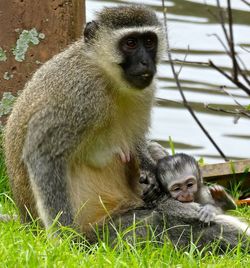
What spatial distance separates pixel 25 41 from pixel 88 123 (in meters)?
2.12

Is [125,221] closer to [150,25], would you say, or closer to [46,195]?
[46,195]

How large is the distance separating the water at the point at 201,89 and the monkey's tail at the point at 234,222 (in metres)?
4.23

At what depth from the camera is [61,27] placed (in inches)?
371

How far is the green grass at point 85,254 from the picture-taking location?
657cm

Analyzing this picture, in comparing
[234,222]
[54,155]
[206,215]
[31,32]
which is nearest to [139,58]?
[54,155]

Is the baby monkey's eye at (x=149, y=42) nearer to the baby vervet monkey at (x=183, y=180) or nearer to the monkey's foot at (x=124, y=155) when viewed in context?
the monkey's foot at (x=124, y=155)

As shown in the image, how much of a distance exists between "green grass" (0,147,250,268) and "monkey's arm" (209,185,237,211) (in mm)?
1190

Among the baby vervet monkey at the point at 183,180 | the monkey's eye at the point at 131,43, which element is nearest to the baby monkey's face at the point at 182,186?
the baby vervet monkey at the point at 183,180

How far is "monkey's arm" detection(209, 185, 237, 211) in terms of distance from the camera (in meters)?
8.62

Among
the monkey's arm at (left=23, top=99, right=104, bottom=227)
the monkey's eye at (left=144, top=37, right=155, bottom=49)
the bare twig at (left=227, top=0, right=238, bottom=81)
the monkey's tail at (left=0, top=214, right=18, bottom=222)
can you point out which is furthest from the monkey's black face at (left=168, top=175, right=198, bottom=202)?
the bare twig at (left=227, top=0, right=238, bottom=81)

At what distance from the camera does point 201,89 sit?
44.3ft

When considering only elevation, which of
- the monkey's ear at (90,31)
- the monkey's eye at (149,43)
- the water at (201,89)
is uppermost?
the monkey's ear at (90,31)

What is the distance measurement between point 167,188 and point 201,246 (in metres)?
0.71

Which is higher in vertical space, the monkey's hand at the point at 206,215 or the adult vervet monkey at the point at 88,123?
the adult vervet monkey at the point at 88,123
